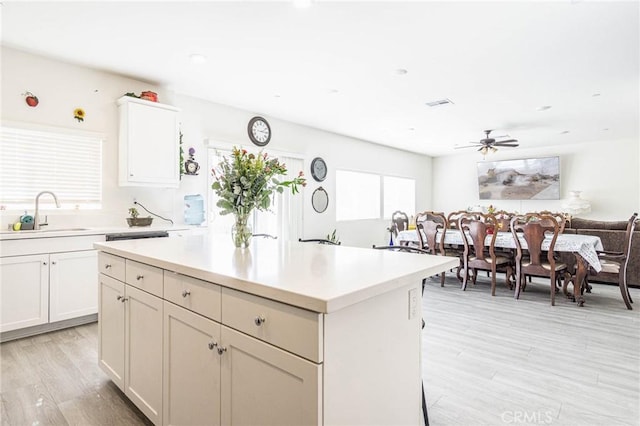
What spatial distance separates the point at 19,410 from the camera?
1.96 meters

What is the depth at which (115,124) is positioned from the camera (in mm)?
3857

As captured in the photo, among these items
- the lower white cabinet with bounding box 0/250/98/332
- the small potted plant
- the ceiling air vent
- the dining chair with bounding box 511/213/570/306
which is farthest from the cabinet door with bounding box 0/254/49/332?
the dining chair with bounding box 511/213/570/306

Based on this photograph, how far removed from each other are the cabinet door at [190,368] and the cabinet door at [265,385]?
0.21 feet

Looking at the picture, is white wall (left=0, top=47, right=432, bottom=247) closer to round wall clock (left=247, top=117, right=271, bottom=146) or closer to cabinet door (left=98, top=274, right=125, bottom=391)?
round wall clock (left=247, top=117, right=271, bottom=146)

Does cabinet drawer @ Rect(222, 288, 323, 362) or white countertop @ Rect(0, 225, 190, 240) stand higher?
white countertop @ Rect(0, 225, 190, 240)

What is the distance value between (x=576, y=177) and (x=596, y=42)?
19.2 ft

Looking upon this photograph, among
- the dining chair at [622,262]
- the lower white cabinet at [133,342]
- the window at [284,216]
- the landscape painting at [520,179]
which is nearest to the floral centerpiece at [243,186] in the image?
the lower white cabinet at [133,342]

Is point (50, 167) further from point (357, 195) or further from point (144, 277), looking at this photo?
point (357, 195)

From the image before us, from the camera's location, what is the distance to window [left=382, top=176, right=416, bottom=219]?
27.2 ft

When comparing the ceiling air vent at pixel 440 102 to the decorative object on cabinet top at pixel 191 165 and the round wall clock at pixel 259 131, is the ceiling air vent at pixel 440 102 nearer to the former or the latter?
the round wall clock at pixel 259 131

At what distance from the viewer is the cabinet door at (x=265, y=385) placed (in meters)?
1.01

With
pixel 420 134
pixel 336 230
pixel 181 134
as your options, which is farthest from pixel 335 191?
pixel 181 134

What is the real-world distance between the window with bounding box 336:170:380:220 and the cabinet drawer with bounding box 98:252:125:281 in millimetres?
4956

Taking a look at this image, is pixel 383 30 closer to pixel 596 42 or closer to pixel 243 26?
pixel 243 26
